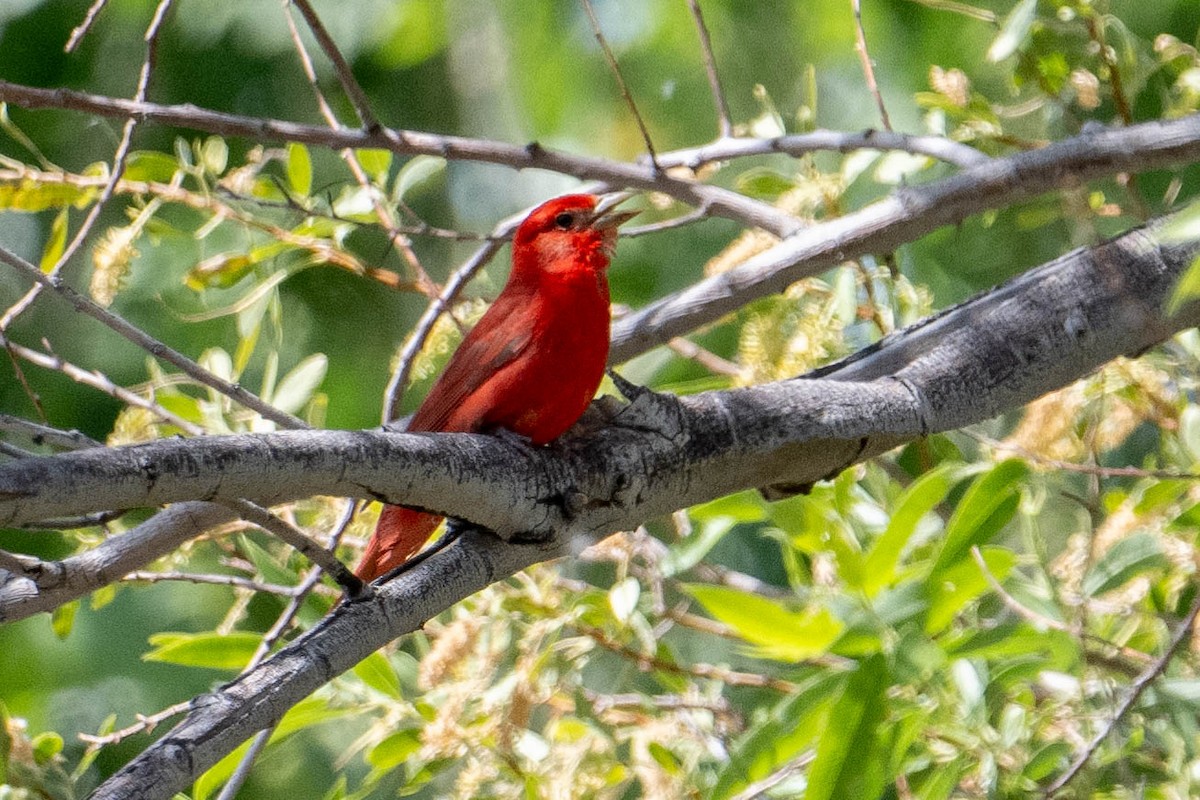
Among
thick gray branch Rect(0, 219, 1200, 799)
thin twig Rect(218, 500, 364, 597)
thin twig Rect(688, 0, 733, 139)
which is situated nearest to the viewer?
thick gray branch Rect(0, 219, 1200, 799)

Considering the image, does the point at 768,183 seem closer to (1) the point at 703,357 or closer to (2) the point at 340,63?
(1) the point at 703,357

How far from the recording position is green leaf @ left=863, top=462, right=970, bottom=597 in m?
2.04

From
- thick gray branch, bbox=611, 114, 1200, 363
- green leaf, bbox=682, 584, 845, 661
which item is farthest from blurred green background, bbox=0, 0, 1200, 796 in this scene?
green leaf, bbox=682, 584, 845, 661

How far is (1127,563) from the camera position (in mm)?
2092

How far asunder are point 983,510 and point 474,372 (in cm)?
89

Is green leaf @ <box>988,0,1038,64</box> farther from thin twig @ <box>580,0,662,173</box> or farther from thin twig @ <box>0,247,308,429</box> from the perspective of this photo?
thin twig @ <box>0,247,308,429</box>

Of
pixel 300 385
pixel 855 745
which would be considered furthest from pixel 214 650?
pixel 855 745

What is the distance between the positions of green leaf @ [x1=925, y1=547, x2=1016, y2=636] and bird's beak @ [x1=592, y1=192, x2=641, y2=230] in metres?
0.98

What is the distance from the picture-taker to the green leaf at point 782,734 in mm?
2039

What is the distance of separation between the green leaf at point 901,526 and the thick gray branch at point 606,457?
0.18m

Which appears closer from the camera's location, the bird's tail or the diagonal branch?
the diagonal branch

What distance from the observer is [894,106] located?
358cm

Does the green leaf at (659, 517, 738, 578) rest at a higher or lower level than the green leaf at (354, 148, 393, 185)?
lower

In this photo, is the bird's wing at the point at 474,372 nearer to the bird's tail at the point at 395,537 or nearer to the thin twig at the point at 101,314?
the bird's tail at the point at 395,537
